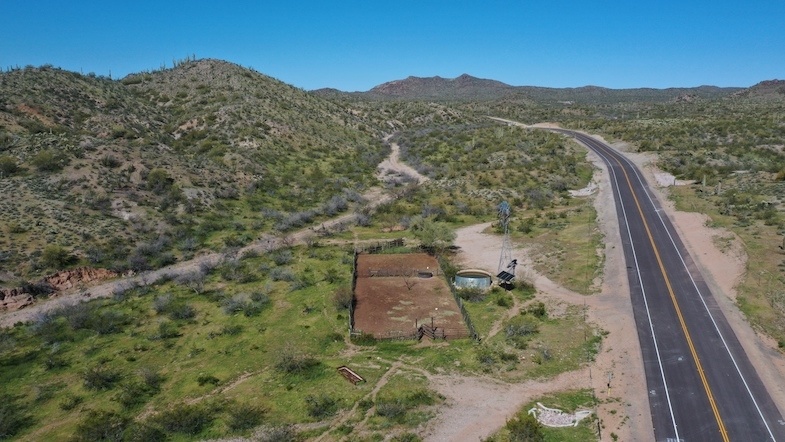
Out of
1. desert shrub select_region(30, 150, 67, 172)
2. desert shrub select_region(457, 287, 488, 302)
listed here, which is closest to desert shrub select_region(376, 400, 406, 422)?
desert shrub select_region(457, 287, 488, 302)

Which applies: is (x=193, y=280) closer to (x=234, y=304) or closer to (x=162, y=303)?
(x=162, y=303)

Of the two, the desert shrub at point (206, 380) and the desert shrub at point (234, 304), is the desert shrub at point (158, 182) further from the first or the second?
the desert shrub at point (206, 380)

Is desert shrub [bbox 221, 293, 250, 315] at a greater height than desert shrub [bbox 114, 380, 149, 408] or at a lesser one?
greater

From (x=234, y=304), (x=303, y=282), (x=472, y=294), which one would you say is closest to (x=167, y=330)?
(x=234, y=304)

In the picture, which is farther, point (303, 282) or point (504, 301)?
point (303, 282)

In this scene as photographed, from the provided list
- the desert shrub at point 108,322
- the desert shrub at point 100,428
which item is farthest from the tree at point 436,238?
the desert shrub at point 100,428

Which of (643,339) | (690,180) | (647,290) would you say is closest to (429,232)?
(647,290)

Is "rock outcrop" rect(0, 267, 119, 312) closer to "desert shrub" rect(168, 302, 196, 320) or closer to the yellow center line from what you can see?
"desert shrub" rect(168, 302, 196, 320)
